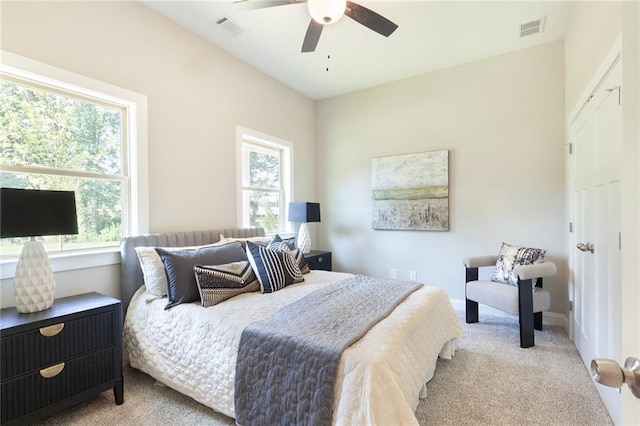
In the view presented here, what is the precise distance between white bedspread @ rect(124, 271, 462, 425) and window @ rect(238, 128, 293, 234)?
1.63m

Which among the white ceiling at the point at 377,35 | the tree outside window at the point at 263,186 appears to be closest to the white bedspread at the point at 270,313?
the tree outside window at the point at 263,186

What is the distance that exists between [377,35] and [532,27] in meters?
1.49

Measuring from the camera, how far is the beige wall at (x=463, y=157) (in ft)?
10.7

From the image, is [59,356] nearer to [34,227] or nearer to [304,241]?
[34,227]

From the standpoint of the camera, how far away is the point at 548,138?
324 centimetres

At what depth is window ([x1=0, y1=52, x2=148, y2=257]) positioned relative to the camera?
6.54 feet

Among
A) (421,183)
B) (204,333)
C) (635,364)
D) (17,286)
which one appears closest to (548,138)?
(421,183)

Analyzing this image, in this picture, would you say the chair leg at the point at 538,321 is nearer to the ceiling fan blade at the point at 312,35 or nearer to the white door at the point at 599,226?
the white door at the point at 599,226

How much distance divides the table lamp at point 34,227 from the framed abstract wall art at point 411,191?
336 centimetres

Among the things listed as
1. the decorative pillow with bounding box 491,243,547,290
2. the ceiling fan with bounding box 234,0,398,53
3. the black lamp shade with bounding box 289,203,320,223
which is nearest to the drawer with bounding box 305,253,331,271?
the black lamp shade with bounding box 289,203,320,223

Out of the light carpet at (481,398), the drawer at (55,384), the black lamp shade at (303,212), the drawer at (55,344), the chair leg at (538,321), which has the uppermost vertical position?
the black lamp shade at (303,212)

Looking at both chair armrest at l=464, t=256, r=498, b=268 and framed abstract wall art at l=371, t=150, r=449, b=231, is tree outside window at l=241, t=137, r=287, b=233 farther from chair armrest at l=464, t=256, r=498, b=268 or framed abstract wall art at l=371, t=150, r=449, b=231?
chair armrest at l=464, t=256, r=498, b=268

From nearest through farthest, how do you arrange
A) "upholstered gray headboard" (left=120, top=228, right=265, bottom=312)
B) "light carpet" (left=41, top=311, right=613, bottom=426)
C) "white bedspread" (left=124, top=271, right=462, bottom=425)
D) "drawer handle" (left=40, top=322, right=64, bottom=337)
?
1. "white bedspread" (left=124, top=271, right=462, bottom=425)
2. "drawer handle" (left=40, top=322, right=64, bottom=337)
3. "light carpet" (left=41, top=311, right=613, bottom=426)
4. "upholstered gray headboard" (left=120, top=228, right=265, bottom=312)

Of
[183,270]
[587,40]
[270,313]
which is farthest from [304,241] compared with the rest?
[587,40]
